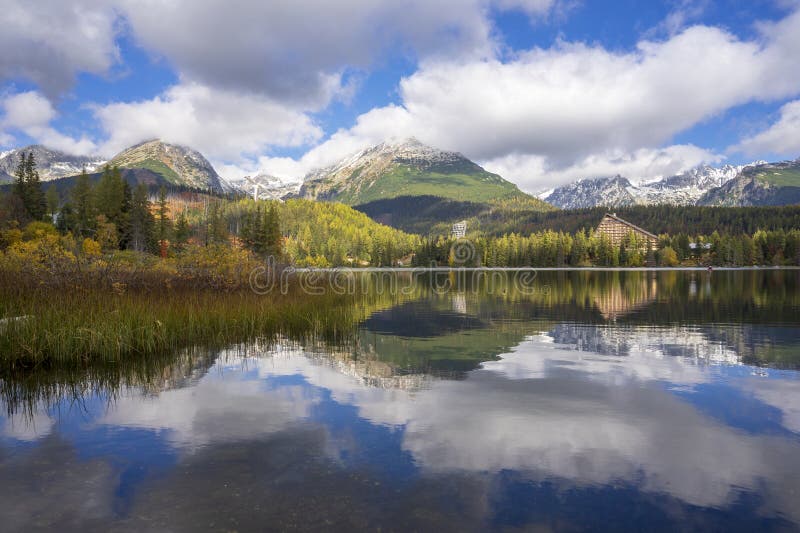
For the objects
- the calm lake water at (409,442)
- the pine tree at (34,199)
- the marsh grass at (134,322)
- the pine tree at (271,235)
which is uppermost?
the pine tree at (34,199)

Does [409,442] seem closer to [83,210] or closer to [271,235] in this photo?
[271,235]

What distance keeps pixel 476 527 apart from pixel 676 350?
636 inches

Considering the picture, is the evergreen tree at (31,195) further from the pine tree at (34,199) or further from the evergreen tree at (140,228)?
the evergreen tree at (140,228)

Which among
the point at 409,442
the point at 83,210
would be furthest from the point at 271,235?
the point at 409,442

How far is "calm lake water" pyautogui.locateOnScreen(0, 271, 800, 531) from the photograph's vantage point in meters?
7.14

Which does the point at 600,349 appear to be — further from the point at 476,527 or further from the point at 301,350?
the point at 476,527

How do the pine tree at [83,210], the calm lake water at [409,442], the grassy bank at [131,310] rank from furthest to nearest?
the pine tree at [83,210]
the grassy bank at [131,310]
the calm lake water at [409,442]

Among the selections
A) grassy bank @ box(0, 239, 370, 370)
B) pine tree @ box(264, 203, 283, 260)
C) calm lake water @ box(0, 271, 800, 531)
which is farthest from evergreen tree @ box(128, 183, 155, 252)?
calm lake water @ box(0, 271, 800, 531)

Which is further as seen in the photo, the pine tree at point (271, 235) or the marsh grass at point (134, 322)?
the pine tree at point (271, 235)

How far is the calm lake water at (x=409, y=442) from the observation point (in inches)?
281

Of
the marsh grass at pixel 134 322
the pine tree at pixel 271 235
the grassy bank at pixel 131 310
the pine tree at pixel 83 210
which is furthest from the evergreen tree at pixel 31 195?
the marsh grass at pixel 134 322

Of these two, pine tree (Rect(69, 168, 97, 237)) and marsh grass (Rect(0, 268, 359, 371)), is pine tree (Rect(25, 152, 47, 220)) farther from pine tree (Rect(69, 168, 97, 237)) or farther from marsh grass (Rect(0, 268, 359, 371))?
marsh grass (Rect(0, 268, 359, 371))

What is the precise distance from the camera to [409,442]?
32.3ft

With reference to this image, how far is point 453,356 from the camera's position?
1888cm
